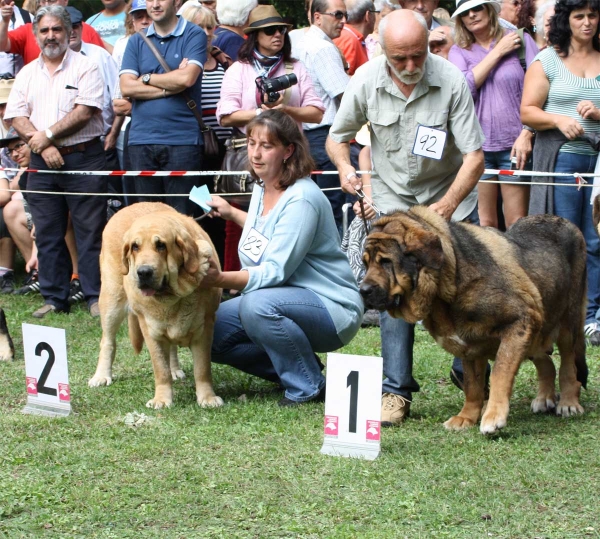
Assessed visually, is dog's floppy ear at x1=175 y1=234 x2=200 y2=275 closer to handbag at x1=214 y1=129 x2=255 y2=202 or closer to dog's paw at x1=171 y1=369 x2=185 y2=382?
dog's paw at x1=171 y1=369 x2=185 y2=382

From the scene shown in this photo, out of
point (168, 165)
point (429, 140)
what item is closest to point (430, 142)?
point (429, 140)

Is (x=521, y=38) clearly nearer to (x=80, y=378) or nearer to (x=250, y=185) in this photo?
(x=250, y=185)

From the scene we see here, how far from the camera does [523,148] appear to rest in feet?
26.3

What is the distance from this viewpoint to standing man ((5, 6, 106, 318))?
8977 mm

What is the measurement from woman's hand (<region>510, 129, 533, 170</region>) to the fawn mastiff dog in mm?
3263

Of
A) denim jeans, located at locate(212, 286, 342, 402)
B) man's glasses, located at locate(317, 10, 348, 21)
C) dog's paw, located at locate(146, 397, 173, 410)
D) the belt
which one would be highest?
man's glasses, located at locate(317, 10, 348, 21)

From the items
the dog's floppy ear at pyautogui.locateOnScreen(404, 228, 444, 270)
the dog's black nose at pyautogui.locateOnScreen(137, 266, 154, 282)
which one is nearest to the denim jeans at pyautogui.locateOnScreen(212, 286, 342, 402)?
the dog's black nose at pyautogui.locateOnScreen(137, 266, 154, 282)

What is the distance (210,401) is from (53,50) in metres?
4.60

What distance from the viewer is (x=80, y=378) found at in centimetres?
683

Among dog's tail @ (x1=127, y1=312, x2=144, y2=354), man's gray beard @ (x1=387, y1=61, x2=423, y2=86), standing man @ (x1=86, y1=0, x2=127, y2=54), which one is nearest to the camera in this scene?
man's gray beard @ (x1=387, y1=61, x2=423, y2=86)

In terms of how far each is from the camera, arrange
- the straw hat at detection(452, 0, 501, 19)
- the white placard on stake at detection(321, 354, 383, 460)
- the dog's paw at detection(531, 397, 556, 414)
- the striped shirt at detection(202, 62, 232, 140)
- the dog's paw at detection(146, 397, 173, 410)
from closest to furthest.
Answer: the white placard on stake at detection(321, 354, 383, 460) → the dog's paw at detection(531, 397, 556, 414) → the dog's paw at detection(146, 397, 173, 410) → the straw hat at detection(452, 0, 501, 19) → the striped shirt at detection(202, 62, 232, 140)

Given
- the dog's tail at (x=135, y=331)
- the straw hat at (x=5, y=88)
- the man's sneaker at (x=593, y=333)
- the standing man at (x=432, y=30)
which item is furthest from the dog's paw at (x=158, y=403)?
the straw hat at (x=5, y=88)

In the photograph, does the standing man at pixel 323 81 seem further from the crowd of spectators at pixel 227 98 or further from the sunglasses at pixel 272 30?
the sunglasses at pixel 272 30

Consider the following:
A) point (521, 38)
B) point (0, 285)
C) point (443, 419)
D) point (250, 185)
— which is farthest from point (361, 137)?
point (0, 285)
